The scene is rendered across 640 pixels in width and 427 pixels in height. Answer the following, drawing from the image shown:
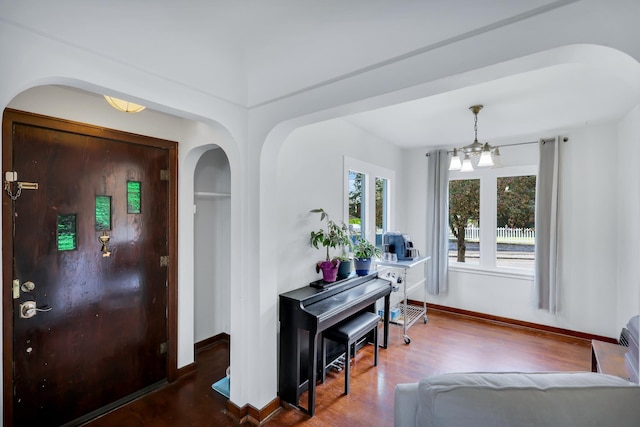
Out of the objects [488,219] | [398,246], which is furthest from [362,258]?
[488,219]

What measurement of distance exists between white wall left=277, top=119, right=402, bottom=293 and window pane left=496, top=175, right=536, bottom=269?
2245 millimetres

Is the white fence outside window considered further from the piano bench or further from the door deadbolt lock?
the door deadbolt lock

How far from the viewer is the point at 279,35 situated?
5.69ft

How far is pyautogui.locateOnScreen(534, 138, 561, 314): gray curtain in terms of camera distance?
3574 millimetres

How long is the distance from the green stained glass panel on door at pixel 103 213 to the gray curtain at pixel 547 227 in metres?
4.42

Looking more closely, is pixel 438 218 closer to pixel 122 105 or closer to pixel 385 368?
pixel 385 368

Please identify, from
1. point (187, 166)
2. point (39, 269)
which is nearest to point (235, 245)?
point (187, 166)

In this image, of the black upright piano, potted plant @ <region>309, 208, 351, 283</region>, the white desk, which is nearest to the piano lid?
the black upright piano

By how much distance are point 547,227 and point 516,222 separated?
1.24ft

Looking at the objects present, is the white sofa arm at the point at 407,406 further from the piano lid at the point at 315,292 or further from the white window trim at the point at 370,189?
the white window trim at the point at 370,189

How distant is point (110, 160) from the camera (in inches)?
87.6

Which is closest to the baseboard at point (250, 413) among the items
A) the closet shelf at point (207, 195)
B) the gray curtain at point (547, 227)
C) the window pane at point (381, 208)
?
the closet shelf at point (207, 195)

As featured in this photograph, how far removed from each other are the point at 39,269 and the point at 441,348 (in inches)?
139

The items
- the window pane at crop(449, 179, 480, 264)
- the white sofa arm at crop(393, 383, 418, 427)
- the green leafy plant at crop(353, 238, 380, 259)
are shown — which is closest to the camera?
the white sofa arm at crop(393, 383, 418, 427)
